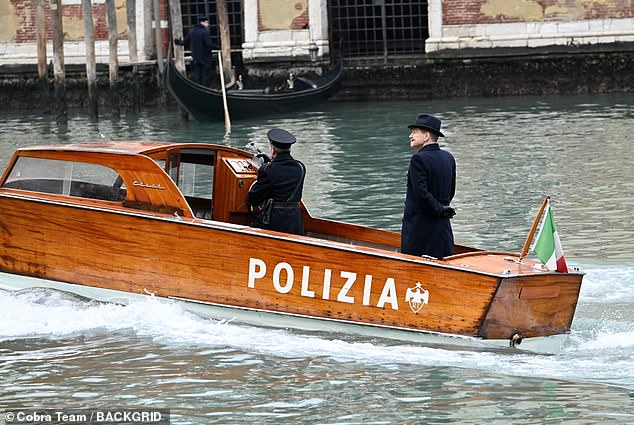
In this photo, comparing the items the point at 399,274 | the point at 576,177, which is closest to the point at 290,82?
the point at 576,177

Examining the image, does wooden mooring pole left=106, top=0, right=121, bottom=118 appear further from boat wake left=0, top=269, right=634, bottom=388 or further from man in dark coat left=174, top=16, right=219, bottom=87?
boat wake left=0, top=269, right=634, bottom=388

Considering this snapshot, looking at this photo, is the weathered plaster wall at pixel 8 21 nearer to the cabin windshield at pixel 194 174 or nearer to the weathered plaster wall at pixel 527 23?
the weathered plaster wall at pixel 527 23

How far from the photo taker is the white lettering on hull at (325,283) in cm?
652

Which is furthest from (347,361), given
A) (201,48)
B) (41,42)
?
(201,48)

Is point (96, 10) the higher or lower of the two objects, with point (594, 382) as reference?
higher

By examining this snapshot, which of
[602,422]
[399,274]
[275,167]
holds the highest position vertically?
[275,167]

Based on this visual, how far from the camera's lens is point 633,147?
14.0 metres

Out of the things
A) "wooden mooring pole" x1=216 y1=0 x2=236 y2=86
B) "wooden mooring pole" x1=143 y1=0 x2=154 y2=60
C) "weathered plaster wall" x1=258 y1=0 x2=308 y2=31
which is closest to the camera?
"wooden mooring pole" x1=216 y1=0 x2=236 y2=86

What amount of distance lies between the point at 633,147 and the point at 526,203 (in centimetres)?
358

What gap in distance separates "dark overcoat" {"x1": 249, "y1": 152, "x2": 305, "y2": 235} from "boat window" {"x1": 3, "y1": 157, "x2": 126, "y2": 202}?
79cm

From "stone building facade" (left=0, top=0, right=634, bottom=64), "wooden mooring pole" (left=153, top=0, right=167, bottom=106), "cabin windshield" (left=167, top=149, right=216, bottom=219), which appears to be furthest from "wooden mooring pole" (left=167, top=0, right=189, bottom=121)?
"cabin windshield" (left=167, top=149, right=216, bottom=219)

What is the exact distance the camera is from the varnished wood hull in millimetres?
6352

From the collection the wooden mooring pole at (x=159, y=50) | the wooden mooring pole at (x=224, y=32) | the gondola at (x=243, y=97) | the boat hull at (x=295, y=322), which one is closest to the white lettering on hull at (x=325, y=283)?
the boat hull at (x=295, y=322)

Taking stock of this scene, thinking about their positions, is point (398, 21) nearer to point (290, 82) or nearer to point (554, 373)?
point (290, 82)
